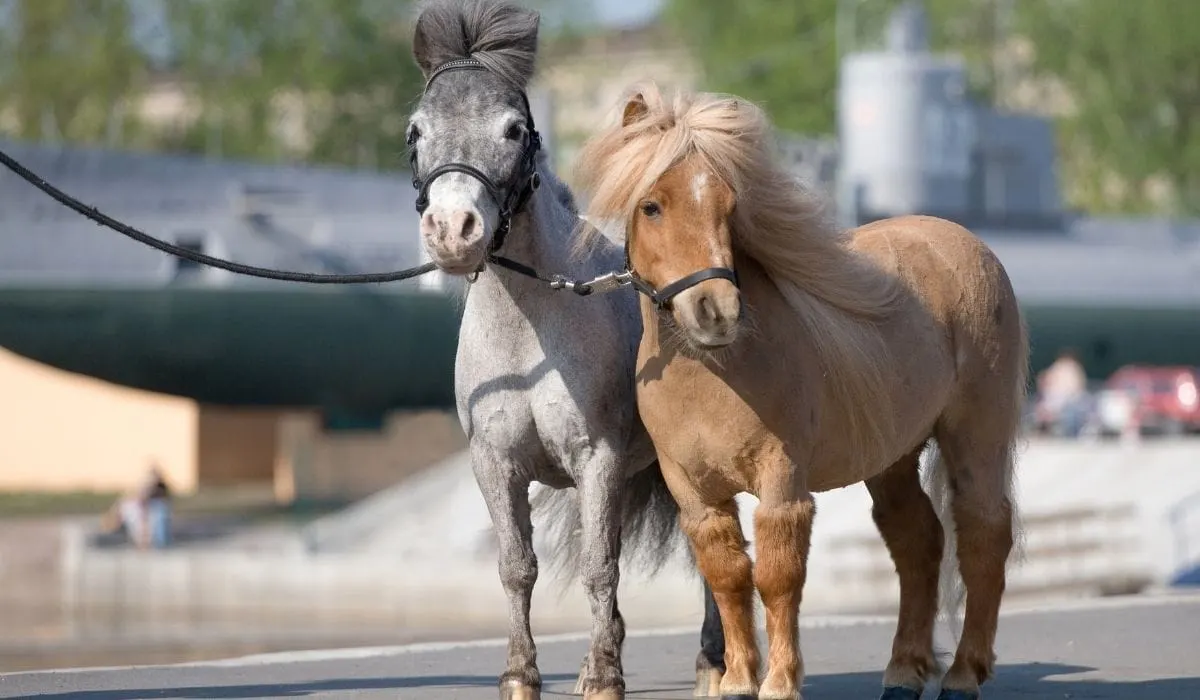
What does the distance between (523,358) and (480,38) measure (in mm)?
1147

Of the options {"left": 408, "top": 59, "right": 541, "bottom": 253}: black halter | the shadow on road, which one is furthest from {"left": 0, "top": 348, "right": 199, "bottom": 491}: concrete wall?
{"left": 408, "top": 59, "right": 541, "bottom": 253}: black halter

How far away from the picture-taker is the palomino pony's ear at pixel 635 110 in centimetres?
626

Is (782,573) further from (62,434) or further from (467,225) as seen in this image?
(62,434)

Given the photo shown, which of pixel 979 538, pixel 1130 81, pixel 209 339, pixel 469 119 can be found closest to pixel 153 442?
pixel 209 339

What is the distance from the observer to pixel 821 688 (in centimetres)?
789

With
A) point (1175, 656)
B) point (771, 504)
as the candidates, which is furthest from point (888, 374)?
point (1175, 656)

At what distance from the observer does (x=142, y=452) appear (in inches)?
1423

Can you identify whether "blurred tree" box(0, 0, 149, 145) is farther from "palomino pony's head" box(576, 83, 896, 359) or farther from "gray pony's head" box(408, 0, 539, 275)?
"palomino pony's head" box(576, 83, 896, 359)

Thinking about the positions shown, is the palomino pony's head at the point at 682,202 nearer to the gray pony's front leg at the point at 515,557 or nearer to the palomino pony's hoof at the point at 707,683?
the gray pony's front leg at the point at 515,557

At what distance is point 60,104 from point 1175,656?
5743 cm

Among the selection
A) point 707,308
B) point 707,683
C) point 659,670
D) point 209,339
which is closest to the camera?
point 707,308

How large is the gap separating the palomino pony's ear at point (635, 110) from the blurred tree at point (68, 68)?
5671 centimetres

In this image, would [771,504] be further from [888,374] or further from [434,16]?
[434,16]

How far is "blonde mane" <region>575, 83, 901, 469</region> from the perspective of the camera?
6.04 meters
